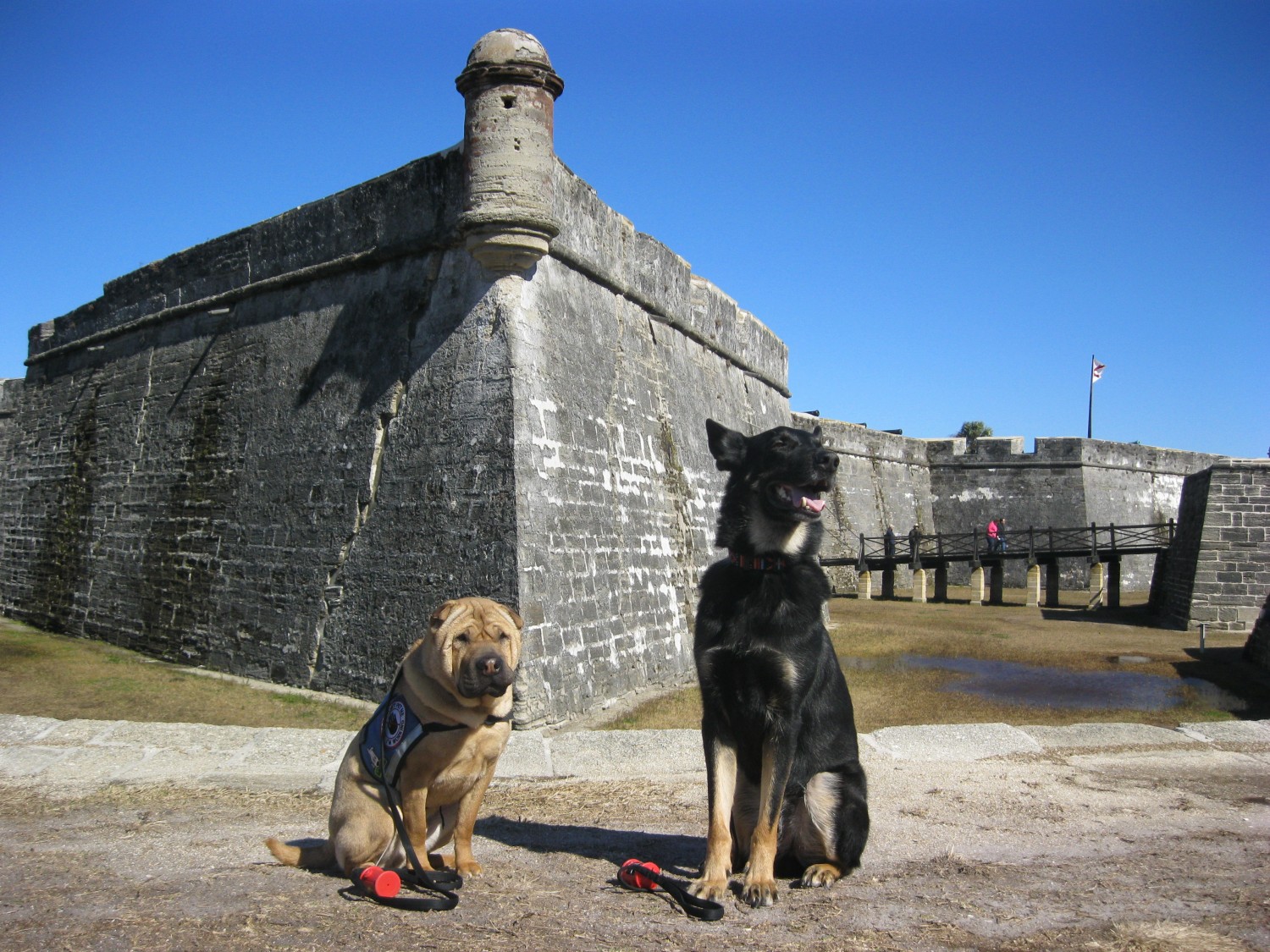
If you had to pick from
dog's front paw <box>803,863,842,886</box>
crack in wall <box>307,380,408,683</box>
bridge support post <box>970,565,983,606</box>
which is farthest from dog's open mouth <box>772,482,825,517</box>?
bridge support post <box>970,565,983,606</box>

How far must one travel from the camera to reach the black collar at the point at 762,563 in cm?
385

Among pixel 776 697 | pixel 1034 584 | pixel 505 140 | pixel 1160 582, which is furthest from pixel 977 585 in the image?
pixel 776 697

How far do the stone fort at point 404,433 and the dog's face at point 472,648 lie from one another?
422 centimetres

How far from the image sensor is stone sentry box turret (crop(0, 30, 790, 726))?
851cm

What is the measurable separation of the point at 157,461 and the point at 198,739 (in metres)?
6.71

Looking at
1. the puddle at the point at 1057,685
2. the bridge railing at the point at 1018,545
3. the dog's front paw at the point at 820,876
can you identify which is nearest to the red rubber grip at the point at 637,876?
the dog's front paw at the point at 820,876

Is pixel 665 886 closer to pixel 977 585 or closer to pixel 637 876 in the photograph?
pixel 637 876

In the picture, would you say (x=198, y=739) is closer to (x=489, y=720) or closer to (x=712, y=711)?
(x=489, y=720)

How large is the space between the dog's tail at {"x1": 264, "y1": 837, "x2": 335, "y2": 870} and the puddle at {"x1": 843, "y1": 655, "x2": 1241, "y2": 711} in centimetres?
737

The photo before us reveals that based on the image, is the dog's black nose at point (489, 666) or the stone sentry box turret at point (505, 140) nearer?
the dog's black nose at point (489, 666)

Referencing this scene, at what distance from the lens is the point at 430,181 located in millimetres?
9258

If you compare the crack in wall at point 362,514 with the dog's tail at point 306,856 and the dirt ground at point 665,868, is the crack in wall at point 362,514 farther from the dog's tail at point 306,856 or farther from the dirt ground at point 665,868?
the dog's tail at point 306,856

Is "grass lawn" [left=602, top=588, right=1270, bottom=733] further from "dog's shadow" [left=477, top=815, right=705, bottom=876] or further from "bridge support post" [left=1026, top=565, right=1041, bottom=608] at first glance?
"dog's shadow" [left=477, top=815, right=705, bottom=876]

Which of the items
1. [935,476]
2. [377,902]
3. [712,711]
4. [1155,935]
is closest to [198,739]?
[377,902]
